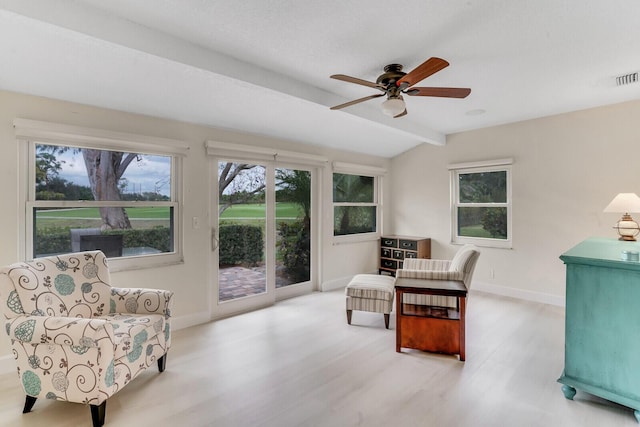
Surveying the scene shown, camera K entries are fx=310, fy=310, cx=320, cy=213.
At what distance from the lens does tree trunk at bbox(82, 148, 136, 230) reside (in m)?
2.88

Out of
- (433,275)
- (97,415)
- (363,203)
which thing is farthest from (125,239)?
(363,203)

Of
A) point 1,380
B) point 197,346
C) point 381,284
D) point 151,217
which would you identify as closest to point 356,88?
point 381,284

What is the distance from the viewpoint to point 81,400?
1842mm

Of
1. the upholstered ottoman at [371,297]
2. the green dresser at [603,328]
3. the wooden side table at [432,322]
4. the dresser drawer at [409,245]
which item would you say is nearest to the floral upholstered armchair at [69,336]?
the upholstered ottoman at [371,297]

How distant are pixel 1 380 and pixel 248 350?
1812 millimetres

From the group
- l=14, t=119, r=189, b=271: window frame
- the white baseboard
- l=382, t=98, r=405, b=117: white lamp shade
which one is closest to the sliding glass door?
l=14, t=119, r=189, b=271: window frame

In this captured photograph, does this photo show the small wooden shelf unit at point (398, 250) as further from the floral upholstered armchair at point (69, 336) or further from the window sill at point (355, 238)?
the floral upholstered armchair at point (69, 336)

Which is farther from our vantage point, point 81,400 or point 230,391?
point 230,391

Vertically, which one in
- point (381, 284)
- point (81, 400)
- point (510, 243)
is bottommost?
point (81, 400)

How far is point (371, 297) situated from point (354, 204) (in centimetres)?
224

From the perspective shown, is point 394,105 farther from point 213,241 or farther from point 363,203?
point 363,203

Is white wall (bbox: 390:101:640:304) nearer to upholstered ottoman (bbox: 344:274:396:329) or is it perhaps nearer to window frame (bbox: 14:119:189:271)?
upholstered ottoman (bbox: 344:274:396:329)

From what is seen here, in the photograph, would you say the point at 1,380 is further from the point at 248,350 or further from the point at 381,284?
the point at 381,284

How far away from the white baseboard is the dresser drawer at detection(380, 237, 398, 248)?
4.41 ft
